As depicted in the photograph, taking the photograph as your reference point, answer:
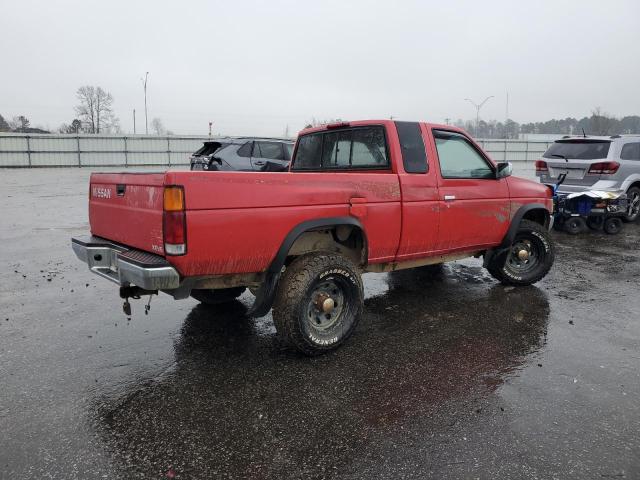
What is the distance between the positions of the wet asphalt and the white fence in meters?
30.6

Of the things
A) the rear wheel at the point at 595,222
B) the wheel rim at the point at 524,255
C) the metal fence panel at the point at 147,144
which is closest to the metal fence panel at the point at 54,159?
the metal fence panel at the point at 147,144

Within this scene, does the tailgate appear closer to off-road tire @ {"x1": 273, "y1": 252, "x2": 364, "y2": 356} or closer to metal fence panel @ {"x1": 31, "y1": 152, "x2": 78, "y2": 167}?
off-road tire @ {"x1": 273, "y1": 252, "x2": 364, "y2": 356}

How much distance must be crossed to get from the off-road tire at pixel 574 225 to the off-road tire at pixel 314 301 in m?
7.40

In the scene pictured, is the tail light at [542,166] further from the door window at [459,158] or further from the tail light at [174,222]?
the tail light at [174,222]

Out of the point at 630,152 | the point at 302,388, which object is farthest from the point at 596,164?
the point at 302,388

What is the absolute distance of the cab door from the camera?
16.0 feet

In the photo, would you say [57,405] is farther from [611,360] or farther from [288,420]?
[611,360]

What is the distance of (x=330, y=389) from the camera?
11.1ft

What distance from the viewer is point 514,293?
5637mm

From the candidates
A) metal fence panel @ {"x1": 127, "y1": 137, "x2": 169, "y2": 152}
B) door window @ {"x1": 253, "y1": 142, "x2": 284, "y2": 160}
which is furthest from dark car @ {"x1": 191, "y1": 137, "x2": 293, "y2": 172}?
metal fence panel @ {"x1": 127, "y1": 137, "x2": 169, "y2": 152}

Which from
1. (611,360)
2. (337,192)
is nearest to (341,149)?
(337,192)

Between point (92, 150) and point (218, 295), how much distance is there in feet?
106

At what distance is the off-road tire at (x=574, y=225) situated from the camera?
973cm

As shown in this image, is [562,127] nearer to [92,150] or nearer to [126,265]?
[92,150]
